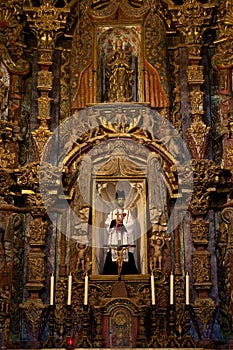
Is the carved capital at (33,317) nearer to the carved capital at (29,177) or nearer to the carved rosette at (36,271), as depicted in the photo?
the carved rosette at (36,271)

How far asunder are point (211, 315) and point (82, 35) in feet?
17.2

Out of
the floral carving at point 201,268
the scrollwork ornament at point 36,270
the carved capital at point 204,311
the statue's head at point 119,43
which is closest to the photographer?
the carved capital at point 204,311

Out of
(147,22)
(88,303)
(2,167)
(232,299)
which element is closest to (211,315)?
(232,299)

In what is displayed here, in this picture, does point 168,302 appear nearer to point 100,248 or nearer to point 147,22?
point 100,248

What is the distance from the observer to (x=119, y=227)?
10359mm

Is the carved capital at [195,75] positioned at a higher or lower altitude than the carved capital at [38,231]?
higher

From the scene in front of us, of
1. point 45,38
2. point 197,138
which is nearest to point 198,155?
point 197,138

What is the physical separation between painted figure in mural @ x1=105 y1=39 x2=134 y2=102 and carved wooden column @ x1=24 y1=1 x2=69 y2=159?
983 millimetres

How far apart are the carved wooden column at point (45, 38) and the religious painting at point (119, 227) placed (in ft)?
4.88

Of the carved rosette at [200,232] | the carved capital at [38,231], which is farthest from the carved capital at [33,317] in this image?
the carved rosette at [200,232]

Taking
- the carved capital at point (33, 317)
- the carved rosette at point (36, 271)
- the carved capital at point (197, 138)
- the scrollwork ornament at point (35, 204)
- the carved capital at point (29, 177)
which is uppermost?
the carved capital at point (197, 138)

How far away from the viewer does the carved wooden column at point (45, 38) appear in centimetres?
1113

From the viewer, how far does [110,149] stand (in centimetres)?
1105

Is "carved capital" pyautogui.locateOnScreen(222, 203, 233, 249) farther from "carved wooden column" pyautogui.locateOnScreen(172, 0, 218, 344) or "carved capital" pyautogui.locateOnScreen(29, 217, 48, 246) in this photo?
"carved capital" pyautogui.locateOnScreen(29, 217, 48, 246)
